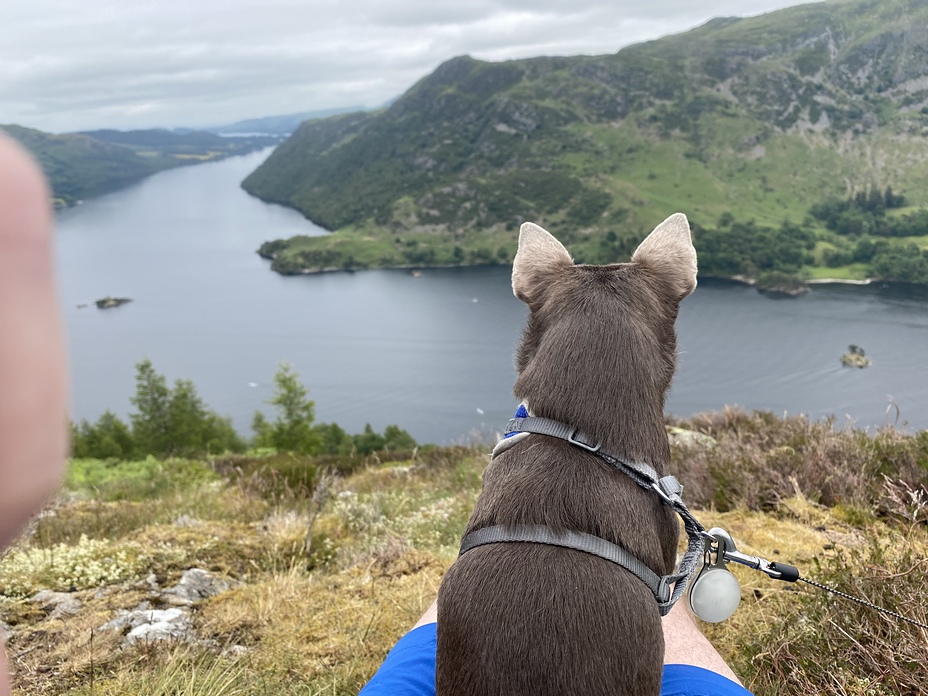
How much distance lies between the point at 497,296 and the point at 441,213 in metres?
64.3

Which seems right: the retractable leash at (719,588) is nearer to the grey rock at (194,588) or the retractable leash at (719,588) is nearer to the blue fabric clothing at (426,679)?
the blue fabric clothing at (426,679)

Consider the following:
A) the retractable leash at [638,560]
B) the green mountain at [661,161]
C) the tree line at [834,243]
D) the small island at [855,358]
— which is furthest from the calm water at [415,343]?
the retractable leash at [638,560]

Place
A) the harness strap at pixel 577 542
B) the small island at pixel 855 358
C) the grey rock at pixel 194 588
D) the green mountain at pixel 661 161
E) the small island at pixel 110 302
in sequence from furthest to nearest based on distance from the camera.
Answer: the green mountain at pixel 661 161 → the small island at pixel 110 302 → the small island at pixel 855 358 → the grey rock at pixel 194 588 → the harness strap at pixel 577 542

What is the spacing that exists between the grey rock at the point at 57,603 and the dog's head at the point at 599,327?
9.86 ft

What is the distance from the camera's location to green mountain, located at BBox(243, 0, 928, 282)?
460 ft

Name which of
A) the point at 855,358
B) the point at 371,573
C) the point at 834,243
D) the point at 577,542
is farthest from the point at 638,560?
the point at 834,243

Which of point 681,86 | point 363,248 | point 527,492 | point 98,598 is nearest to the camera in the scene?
point 527,492

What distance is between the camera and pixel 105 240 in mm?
155875

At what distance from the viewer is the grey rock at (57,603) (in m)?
3.41

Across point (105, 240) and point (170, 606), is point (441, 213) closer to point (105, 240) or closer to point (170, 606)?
point (105, 240)

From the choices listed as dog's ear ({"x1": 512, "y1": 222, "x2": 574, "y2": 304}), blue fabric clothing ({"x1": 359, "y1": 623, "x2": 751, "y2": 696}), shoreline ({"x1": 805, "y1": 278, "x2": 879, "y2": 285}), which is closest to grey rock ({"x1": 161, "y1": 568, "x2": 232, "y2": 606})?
blue fabric clothing ({"x1": 359, "y1": 623, "x2": 751, "y2": 696})

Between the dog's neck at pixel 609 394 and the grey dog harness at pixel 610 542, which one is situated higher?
the dog's neck at pixel 609 394

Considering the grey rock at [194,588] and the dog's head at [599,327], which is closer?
the dog's head at [599,327]

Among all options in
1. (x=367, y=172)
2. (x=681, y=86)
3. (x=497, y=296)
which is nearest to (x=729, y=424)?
(x=497, y=296)
